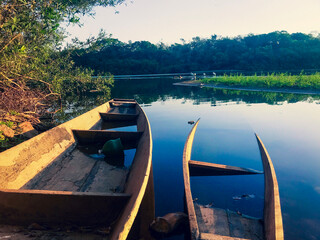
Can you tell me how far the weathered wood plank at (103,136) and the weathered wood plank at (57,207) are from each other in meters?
3.21

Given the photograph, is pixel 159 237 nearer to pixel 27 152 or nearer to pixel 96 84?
pixel 27 152

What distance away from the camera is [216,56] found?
240ft

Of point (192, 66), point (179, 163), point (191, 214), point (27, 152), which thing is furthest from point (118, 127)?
point (192, 66)

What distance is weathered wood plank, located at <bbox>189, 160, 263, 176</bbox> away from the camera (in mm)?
4684

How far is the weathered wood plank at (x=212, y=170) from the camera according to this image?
4684 millimetres

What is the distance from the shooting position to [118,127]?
30.2ft

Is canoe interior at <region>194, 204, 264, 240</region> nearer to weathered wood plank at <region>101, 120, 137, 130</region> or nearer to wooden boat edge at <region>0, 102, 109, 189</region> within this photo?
wooden boat edge at <region>0, 102, 109, 189</region>

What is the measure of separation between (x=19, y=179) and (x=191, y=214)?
3.23 m

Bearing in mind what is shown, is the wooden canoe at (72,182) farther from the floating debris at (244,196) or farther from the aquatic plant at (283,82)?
the aquatic plant at (283,82)

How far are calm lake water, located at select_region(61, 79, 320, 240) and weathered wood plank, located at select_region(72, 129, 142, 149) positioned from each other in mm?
966

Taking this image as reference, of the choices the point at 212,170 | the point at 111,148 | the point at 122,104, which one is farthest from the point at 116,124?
the point at 212,170

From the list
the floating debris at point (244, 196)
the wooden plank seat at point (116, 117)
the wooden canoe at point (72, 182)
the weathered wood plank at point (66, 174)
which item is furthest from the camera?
the wooden plank seat at point (116, 117)

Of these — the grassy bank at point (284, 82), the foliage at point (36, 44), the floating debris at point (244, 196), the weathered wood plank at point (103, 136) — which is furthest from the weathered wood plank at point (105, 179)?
the grassy bank at point (284, 82)

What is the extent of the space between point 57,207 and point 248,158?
5.45 m
